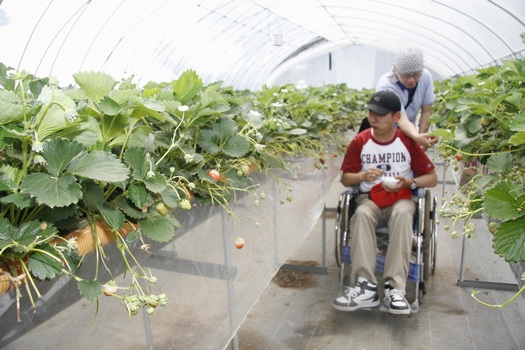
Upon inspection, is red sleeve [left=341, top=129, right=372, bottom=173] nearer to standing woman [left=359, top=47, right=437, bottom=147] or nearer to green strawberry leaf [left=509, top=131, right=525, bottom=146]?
standing woman [left=359, top=47, right=437, bottom=147]

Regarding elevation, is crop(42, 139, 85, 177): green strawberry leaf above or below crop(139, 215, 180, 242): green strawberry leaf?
above

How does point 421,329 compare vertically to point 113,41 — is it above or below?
below

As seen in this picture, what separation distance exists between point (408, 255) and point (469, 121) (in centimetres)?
93

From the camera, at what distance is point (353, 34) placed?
57.9 feet

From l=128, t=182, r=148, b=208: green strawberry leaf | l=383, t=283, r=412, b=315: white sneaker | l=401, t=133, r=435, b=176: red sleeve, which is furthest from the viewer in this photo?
l=401, t=133, r=435, b=176: red sleeve

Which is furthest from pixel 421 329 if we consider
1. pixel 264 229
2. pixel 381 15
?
pixel 381 15

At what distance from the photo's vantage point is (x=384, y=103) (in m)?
2.63

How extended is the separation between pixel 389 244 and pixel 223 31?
1187cm

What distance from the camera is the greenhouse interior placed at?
35.1 inches

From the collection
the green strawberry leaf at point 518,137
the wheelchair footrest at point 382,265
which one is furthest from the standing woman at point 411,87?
the green strawberry leaf at point 518,137

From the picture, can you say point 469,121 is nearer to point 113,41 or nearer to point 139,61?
point 113,41

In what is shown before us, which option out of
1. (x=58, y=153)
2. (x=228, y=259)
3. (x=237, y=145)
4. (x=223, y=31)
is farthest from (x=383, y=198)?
(x=223, y=31)

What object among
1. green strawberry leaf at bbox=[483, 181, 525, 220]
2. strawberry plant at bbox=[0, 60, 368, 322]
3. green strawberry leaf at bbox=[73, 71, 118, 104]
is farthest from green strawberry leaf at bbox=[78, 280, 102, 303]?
green strawberry leaf at bbox=[483, 181, 525, 220]

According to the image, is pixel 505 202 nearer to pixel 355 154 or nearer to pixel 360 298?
pixel 360 298
